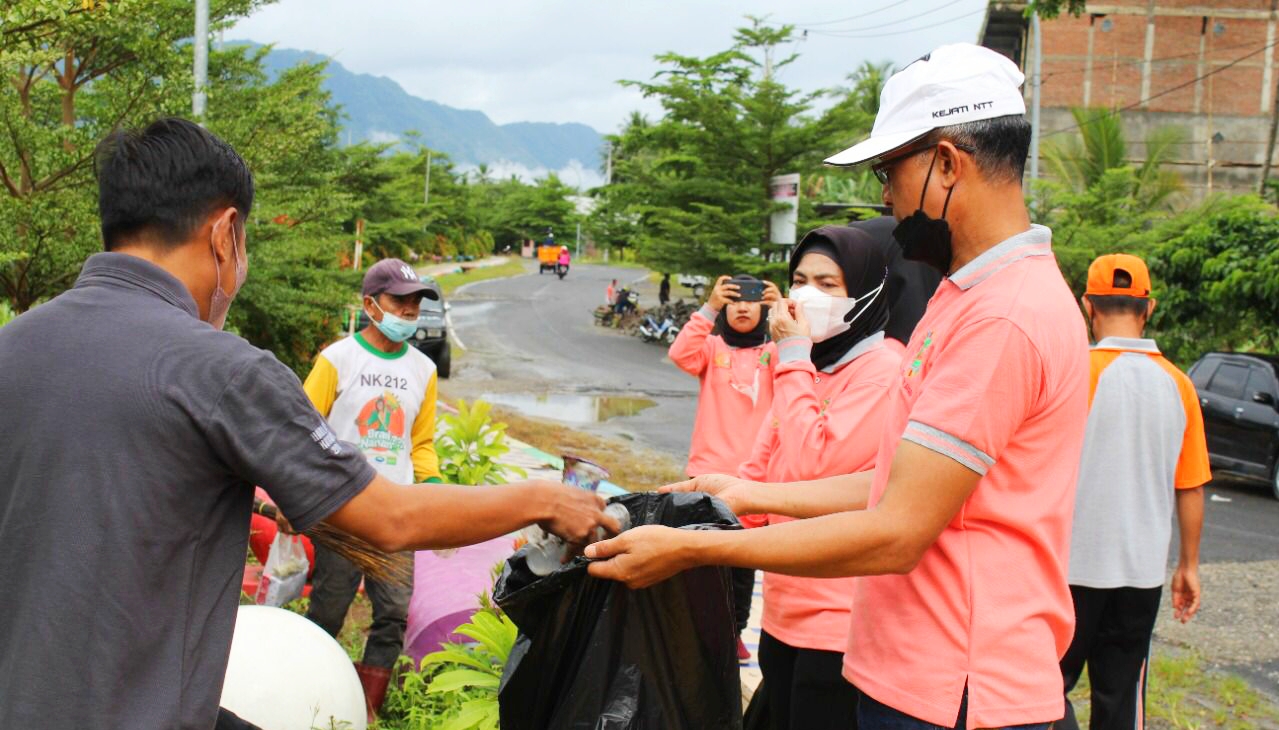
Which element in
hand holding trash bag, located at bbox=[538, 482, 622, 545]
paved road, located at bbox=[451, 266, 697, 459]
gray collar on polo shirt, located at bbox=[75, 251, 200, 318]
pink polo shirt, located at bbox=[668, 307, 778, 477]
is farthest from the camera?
paved road, located at bbox=[451, 266, 697, 459]

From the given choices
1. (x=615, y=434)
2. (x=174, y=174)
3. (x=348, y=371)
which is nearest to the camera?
(x=174, y=174)

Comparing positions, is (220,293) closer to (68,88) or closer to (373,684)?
(373,684)

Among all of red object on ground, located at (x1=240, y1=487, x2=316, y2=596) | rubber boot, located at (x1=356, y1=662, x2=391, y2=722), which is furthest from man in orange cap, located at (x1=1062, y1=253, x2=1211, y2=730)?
red object on ground, located at (x1=240, y1=487, x2=316, y2=596)

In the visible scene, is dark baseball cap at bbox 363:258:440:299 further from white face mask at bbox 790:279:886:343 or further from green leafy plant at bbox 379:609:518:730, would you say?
white face mask at bbox 790:279:886:343

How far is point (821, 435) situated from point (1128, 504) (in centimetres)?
149

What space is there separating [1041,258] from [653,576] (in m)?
1.00

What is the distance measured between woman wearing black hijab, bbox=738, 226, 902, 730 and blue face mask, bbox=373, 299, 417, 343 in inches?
75.1

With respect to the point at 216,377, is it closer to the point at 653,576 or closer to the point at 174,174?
the point at 174,174

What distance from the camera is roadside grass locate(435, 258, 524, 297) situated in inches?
1719

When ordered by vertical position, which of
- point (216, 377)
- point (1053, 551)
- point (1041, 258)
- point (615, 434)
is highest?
point (1041, 258)

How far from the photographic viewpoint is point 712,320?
568 cm

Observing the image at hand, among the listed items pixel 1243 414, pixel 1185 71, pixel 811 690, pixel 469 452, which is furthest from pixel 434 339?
pixel 1185 71

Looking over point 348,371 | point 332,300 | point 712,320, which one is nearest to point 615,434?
point 332,300

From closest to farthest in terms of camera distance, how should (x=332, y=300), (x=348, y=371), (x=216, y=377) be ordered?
(x=216, y=377), (x=348, y=371), (x=332, y=300)
